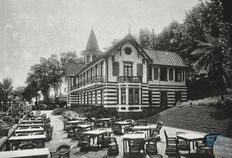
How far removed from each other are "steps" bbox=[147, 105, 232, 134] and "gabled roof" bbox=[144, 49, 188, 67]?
448 inches

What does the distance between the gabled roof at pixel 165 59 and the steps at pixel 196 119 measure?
1139cm

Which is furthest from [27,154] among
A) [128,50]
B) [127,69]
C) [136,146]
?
[128,50]

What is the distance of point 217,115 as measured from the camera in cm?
1678

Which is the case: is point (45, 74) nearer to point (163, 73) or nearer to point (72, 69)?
point (72, 69)

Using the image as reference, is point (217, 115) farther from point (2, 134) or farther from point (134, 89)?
point (2, 134)

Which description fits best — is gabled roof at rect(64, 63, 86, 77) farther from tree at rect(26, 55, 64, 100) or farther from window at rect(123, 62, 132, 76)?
tree at rect(26, 55, 64, 100)

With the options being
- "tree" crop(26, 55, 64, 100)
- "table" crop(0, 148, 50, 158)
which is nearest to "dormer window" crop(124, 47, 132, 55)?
"table" crop(0, 148, 50, 158)

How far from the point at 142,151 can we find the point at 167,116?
42.9 feet

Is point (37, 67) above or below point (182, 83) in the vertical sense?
above

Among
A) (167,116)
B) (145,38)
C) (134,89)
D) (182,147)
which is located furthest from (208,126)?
(145,38)

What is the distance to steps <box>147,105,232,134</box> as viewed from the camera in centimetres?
1600

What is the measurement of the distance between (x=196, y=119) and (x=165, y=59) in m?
16.8

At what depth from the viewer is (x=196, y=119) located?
18.4 meters

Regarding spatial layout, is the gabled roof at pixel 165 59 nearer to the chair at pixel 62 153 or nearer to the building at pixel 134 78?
the building at pixel 134 78
